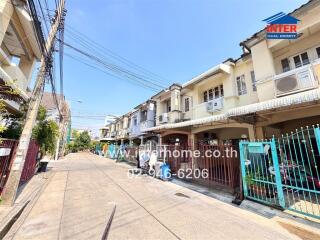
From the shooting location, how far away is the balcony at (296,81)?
6143 mm

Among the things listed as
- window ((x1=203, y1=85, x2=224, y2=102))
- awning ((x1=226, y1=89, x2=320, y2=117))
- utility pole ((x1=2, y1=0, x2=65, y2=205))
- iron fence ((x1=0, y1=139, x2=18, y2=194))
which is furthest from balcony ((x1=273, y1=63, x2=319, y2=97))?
iron fence ((x1=0, y1=139, x2=18, y2=194))

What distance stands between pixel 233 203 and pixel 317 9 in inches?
313

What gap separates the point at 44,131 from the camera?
34.6 ft

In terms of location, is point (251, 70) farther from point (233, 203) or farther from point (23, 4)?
point (23, 4)

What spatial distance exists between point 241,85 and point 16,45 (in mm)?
12875

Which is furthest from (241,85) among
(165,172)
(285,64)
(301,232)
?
(301,232)

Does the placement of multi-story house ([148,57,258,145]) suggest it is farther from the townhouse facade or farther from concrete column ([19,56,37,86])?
concrete column ([19,56,37,86])

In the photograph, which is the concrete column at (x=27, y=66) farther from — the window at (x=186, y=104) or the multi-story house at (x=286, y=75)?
the multi-story house at (x=286, y=75)

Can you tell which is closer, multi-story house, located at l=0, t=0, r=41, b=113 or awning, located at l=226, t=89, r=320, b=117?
awning, located at l=226, t=89, r=320, b=117

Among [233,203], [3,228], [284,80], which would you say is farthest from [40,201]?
[284,80]

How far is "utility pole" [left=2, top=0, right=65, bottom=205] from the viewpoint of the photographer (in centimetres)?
488

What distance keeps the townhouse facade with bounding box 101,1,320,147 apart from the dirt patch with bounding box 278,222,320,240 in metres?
3.48

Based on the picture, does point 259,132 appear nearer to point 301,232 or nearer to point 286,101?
point 286,101

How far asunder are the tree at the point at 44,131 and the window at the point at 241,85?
476 inches
